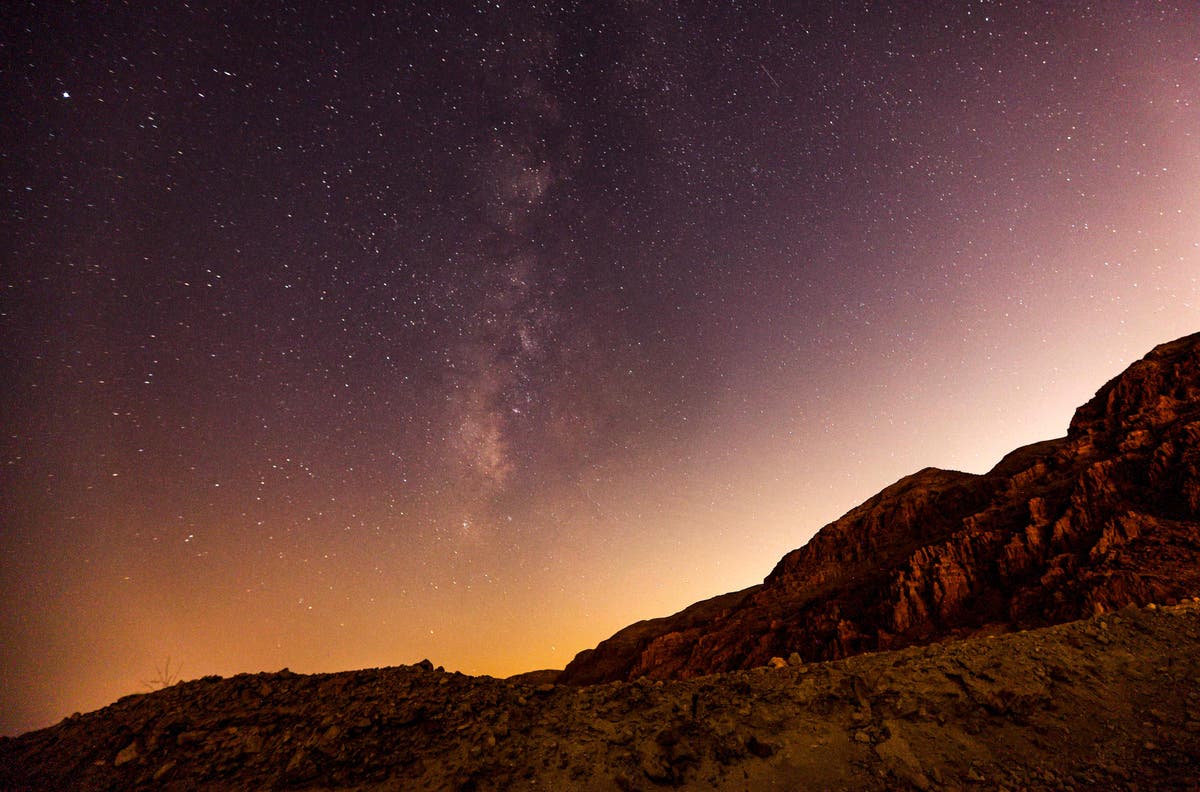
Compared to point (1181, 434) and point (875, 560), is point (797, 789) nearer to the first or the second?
point (1181, 434)

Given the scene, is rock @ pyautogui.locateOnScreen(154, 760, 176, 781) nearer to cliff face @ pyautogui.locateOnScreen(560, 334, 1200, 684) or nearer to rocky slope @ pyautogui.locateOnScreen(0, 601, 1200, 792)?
rocky slope @ pyautogui.locateOnScreen(0, 601, 1200, 792)

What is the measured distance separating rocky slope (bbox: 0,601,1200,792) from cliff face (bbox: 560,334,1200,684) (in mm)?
24791

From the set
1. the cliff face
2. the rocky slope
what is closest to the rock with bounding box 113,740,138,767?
the rocky slope

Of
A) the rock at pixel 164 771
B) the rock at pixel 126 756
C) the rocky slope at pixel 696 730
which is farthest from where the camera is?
the rock at pixel 126 756

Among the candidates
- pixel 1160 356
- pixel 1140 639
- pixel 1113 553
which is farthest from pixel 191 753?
pixel 1160 356

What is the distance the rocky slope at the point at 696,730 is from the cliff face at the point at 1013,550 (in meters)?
24.8

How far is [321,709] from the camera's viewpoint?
7562 millimetres

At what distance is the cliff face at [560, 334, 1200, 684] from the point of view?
27.1m

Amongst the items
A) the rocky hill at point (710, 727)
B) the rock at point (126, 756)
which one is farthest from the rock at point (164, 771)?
the rock at point (126, 756)

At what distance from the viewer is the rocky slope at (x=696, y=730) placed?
6309 mm

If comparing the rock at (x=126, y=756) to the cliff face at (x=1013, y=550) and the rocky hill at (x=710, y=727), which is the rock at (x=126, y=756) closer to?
the rocky hill at (x=710, y=727)

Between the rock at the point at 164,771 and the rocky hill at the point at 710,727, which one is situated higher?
the rock at the point at 164,771

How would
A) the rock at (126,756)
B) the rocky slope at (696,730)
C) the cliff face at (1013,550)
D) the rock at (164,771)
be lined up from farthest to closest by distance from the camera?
the cliff face at (1013,550), the rock at (126,756), the rock at (164,771), the rocky slope at (696,730)

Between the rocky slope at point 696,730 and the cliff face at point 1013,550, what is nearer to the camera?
the rocky slope at point 696,730
